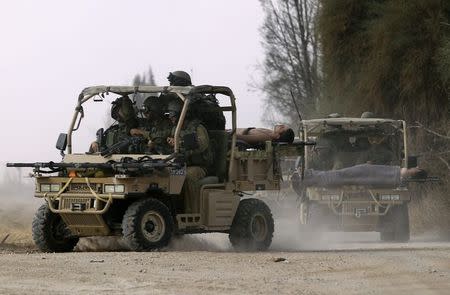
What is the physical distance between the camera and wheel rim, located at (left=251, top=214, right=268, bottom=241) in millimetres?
20781

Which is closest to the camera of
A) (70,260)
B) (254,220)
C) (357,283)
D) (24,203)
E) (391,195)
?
(357,283)

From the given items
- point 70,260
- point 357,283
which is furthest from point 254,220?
point 357,283

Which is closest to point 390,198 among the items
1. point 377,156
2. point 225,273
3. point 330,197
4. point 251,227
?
point 330,197

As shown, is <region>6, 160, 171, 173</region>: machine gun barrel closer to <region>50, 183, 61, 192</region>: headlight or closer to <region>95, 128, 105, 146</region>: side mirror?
<region>50, 183, 61, 192</region>: headlight

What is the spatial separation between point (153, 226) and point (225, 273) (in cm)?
345

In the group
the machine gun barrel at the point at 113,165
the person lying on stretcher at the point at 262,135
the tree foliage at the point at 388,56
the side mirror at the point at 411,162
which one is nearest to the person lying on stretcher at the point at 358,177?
the side mirror at the point at 411,162

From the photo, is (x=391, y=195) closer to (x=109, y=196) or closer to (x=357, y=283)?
(x=109, y=196)

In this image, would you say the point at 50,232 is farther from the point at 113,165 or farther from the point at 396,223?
the point at 396,223

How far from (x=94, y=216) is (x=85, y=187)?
0.46m

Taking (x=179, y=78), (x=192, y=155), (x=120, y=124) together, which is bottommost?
(x=192, y=155)

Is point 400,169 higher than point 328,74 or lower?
lower

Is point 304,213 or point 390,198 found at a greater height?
point 390,198

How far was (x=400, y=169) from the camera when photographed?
2508 centimetres

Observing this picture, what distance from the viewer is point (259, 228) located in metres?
20.9
